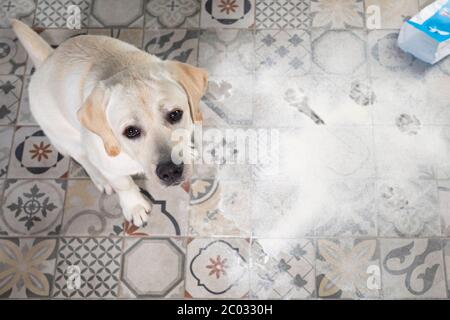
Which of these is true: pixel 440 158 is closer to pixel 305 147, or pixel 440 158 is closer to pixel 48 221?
pixel 305 147

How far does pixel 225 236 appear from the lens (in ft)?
6.89

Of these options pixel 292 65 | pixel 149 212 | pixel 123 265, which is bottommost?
pixel 123 265

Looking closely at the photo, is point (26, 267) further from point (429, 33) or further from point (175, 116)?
Result: point (429, 33)

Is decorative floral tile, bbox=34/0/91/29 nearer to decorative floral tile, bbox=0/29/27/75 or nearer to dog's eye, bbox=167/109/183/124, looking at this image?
decorative floral tile, bbox=0/29/27/75

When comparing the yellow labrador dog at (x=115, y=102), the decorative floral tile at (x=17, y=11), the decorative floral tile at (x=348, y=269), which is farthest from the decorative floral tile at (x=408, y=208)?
the decorative floral tile at (x=17, y=11)

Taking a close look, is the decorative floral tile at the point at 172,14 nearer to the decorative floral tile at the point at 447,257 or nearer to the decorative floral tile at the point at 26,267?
the decorative floral tile at the point at 26,267

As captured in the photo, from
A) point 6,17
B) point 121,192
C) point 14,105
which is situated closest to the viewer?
point 121,192

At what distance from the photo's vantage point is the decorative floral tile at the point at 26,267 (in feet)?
6.70

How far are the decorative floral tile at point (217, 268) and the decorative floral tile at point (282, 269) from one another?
0.04 m

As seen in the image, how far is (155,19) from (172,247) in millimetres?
1186

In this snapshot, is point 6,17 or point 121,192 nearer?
point 121,192

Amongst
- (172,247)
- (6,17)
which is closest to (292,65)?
(172,247)

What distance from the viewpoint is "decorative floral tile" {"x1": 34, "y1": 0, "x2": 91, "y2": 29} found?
2443 mm

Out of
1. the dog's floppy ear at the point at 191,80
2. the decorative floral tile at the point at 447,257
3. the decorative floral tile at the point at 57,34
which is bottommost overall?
the decorative floral tile at the point at 447,257
